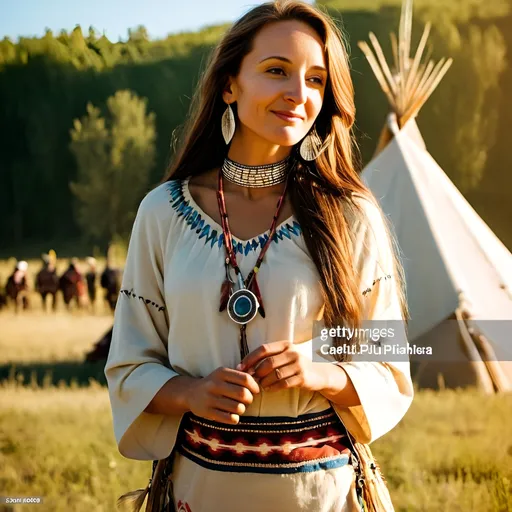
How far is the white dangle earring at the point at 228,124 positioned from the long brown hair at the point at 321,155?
0.14ft

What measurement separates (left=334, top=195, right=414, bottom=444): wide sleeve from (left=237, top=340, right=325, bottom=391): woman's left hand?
11 cm

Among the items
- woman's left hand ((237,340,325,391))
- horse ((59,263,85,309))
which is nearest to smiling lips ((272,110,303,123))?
woman's left hand ((237,340,325,391))

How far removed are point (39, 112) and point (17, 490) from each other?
74.1 inches

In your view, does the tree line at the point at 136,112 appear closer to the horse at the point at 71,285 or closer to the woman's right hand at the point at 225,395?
the horse at the point at 71,285

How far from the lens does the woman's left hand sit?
3.78 ft

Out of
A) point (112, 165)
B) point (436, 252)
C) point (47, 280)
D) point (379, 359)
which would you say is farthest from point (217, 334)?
point (47, 280)

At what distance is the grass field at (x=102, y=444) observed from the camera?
2.92 metres

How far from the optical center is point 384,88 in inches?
137

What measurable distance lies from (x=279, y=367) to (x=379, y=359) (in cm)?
24

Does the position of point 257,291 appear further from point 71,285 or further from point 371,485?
point 71,285

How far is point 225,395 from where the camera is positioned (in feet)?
3.81

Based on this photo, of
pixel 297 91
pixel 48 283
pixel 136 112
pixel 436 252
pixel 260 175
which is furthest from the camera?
pixel 48 283

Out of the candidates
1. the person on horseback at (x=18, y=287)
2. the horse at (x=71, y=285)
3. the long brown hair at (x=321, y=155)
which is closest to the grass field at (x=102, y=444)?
the person on horseback at (x=18, y=287)

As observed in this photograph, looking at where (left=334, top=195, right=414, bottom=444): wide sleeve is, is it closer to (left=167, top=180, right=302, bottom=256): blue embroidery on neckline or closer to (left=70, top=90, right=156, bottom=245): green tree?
(left=167, top=180, right=302, bottom=256): blue embroidery on neckline
